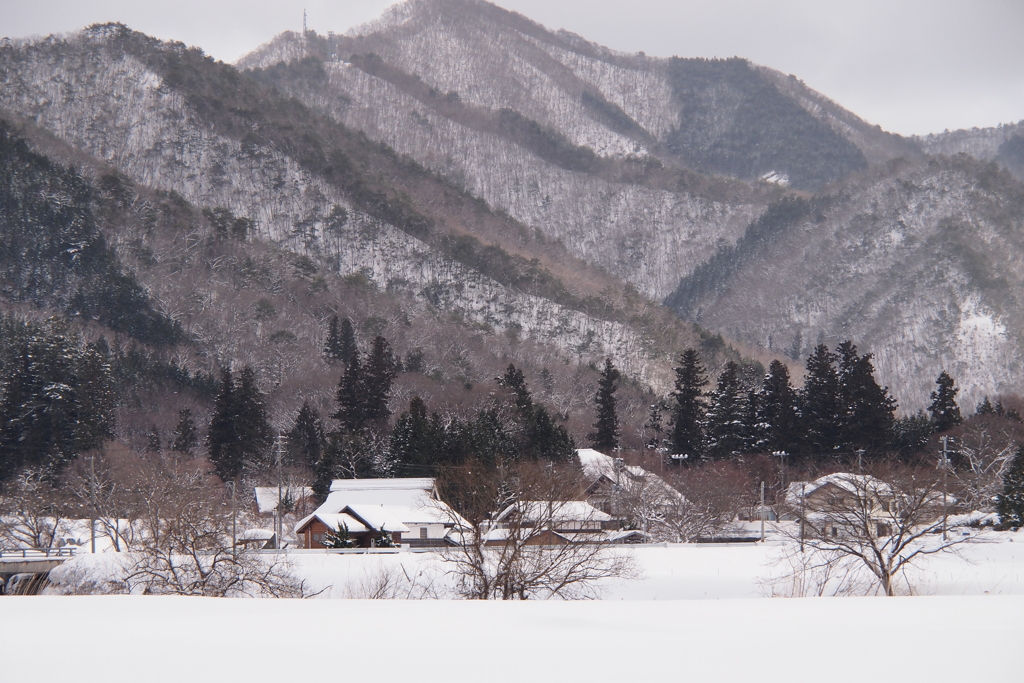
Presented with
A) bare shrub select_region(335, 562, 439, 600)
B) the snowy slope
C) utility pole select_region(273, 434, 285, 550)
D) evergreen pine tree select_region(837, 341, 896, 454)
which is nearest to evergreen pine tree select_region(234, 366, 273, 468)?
utility pole select_region(273, 434, 285, 550)

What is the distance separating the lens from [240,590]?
76.6ft

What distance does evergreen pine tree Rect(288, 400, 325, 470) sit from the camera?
3051 inches

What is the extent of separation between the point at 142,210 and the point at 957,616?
6772 inches

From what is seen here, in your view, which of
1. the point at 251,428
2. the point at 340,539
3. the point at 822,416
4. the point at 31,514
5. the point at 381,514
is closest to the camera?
the point at 340,539

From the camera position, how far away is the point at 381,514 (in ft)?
175

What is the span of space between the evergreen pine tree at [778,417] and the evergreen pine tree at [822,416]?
707mm

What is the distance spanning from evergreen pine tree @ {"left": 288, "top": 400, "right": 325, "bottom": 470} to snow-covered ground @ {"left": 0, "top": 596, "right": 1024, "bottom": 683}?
66.1 metres

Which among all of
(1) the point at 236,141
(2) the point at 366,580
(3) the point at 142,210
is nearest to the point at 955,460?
(2) the point at 366,580

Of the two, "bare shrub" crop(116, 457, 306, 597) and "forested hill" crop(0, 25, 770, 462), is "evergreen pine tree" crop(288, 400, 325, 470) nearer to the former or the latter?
"forested hill" crop(0, 25, 770, 462)

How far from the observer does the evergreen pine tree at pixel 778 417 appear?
228ft

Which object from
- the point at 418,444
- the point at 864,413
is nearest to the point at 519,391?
the point at 418,444

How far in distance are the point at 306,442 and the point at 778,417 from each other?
37.8 m

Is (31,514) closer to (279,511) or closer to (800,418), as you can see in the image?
(279,511)

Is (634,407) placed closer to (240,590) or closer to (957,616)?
(240,590)
